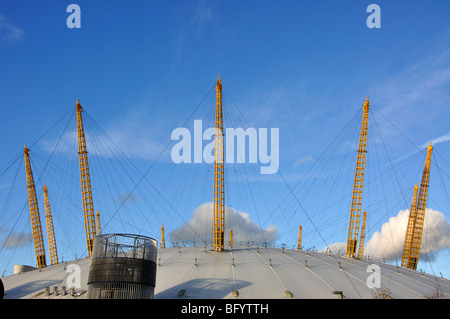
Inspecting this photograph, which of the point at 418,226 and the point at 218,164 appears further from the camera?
the point at 418,226

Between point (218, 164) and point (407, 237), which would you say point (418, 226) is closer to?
point (407, 237)

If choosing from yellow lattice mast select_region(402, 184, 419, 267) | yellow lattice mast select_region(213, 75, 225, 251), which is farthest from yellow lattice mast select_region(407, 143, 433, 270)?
yellow lattice mast select_region(213, 75, 225, 251)

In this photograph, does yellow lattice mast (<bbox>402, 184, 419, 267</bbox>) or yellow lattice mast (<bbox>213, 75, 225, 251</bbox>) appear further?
yellow lattice mast (<bbox>402, 184, 419, 267</bbox>)

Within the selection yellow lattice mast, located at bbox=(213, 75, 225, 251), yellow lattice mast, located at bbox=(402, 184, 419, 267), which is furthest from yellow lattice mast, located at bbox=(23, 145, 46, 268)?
yellow lattice mast, located at bbox=(402, 184, 419, 267)

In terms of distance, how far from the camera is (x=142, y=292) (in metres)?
50.7

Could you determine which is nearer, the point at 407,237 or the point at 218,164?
the point at 218,164

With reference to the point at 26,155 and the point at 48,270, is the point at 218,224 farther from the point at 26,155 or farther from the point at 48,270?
the point at 26,155

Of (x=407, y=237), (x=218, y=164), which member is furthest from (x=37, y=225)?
(x=407, y=237)

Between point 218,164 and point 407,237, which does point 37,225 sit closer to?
point 218,164

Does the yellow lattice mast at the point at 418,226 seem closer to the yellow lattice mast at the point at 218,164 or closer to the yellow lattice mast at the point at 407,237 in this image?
the yellow lattice mast at the point at 407,237

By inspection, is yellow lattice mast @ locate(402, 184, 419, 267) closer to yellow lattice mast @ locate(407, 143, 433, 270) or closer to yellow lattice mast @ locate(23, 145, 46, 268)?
yellow lattice mast @ locate(407, 143, 433, 270)
